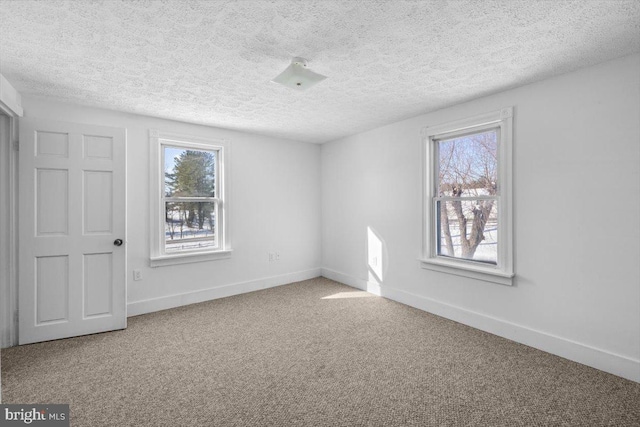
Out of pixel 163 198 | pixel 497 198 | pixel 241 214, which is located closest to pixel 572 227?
pixel 497 198

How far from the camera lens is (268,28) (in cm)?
191

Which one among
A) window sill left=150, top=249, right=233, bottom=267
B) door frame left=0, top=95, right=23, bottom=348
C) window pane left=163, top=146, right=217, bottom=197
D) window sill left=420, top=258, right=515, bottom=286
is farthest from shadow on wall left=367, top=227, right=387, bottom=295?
door frame left=0, top=95, right=23, bottom=348

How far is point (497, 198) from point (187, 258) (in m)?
3.73

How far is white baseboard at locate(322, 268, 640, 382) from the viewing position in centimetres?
229

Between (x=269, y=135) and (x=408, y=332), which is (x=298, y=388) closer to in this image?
(x=408, y=332)

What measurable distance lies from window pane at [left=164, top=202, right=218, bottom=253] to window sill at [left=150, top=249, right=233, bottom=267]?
153 millimetres

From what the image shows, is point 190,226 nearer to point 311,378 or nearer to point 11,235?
point 11,235

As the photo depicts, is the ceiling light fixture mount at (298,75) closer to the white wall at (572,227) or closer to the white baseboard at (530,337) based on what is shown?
the white wall at (572,227)

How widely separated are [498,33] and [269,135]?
11.0 ft

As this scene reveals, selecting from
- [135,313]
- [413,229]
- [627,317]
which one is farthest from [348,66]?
[135,313]

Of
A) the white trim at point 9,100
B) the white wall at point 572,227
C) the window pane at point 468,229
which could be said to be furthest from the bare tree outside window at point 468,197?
the white trim at point 9,100

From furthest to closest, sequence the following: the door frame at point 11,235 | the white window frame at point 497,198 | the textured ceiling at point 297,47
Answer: the white window frame at point 497,198
the door frame at point 11,235
the textured ceiling at point 297,47

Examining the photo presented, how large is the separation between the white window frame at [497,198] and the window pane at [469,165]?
76 millimetres

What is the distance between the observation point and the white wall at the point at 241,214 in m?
3.61
